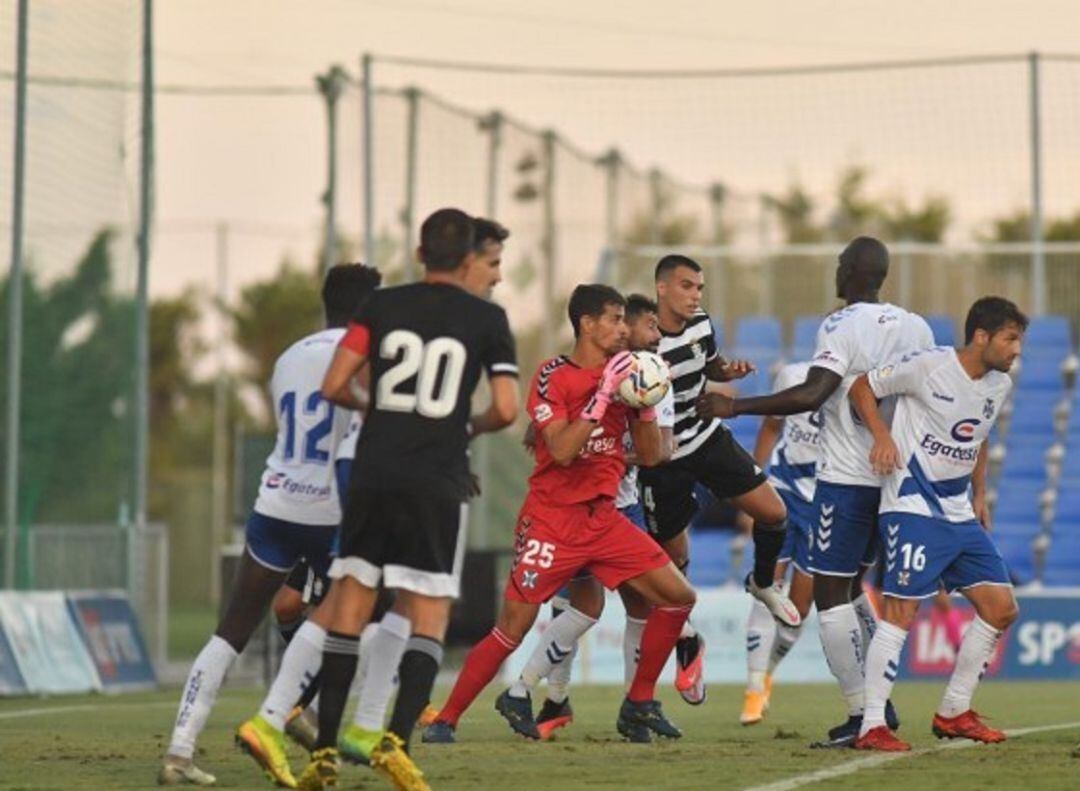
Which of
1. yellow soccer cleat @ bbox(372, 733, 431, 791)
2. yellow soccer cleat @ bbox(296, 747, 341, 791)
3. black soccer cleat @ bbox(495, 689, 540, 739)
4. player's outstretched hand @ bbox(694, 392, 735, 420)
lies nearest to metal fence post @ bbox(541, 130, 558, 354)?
black soccer cleat @ bbox(495, 689, 540, 739)

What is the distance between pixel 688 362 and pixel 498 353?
13.0 ft

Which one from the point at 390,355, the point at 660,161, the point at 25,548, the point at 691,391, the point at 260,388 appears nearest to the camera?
the point at 390,355

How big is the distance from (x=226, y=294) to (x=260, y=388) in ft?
27.2

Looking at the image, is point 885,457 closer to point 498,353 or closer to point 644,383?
point 644,383

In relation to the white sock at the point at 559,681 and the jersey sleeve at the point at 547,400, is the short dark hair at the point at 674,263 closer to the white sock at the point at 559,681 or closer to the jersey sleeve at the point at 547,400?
the jersey sleeve at the point at 547,400

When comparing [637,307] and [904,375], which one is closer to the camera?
[904,375]

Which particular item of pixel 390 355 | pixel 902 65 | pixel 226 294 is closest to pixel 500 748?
pixel 390 355

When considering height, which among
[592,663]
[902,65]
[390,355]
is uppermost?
[902,65]

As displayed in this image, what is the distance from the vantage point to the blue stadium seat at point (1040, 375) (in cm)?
2822

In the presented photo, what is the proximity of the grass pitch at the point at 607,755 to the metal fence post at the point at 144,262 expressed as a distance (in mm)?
5683

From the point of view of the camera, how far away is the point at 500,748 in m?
13.4

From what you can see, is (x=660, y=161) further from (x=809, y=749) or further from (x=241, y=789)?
(x=241, y=789)

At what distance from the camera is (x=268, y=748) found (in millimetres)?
10875

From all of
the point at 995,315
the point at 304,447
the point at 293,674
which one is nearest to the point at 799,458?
the point at 995,315
